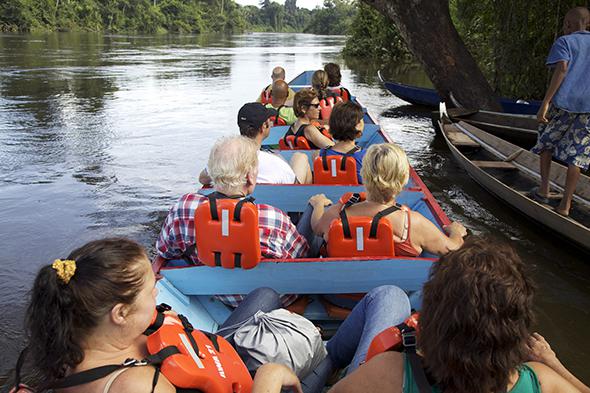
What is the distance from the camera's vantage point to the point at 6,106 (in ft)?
36.5

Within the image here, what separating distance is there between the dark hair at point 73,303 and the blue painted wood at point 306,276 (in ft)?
3.88

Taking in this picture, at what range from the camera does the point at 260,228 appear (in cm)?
262

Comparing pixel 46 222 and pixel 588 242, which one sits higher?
pixel 588 242

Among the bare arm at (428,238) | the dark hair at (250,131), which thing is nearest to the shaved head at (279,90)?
the dark hair at (250,131)

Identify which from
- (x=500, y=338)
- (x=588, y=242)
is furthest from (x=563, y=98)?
(x=500, y=338)

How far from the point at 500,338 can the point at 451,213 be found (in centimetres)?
452

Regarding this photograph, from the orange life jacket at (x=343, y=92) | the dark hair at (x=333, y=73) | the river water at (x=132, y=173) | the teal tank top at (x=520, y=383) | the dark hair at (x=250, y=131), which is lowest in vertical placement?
the river water at (x=132, y=173)

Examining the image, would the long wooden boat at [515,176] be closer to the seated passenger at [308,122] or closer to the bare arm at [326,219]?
the seated passenger at [308,122]

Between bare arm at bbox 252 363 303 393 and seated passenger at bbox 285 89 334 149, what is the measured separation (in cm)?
343

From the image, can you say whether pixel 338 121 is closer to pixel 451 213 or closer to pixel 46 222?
pixel 451 213

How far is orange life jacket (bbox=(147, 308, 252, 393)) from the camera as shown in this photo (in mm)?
1470

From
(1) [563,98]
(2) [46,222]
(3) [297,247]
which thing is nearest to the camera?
(3) [297,247]

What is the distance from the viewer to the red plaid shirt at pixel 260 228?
2631 mm

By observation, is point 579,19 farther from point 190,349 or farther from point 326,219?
point 190,349
